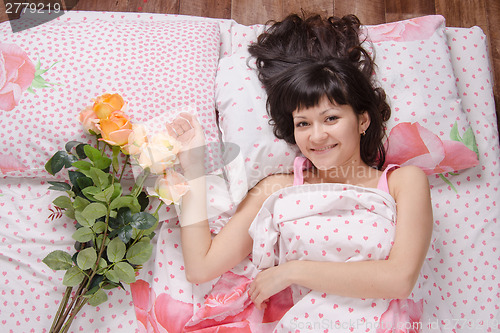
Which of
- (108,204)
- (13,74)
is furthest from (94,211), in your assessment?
(13,74)

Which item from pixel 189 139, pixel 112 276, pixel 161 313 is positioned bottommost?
pixel 161 313

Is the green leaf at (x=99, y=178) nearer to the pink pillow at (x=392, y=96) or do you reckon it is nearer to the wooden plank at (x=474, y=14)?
the pink pillow at (x=392, y=96)

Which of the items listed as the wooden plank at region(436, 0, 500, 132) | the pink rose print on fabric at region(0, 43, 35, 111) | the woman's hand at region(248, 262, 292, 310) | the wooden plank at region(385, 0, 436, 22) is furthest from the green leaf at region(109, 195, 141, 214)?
the wooden plank at region(436, 0, 500, 132)

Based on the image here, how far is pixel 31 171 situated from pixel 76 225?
0.21 m

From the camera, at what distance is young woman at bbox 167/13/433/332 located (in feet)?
3.41

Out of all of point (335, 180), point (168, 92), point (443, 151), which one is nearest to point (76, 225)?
point (168, 92)

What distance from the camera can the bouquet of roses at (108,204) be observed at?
3.47 ft

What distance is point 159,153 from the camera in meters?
1.07

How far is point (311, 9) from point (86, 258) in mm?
1180

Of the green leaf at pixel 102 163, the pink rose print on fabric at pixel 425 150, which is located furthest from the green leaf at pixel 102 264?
the pink rose print on fabric at pixel 425 150

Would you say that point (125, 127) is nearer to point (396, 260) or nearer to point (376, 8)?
point (396, 260)

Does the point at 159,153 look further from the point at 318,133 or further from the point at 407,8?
the point at 407,8

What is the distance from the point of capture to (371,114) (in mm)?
1190

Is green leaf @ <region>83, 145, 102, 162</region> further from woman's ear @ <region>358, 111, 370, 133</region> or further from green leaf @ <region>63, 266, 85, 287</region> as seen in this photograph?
woman's ear @ <region>358, 111, 370, 133</region>
